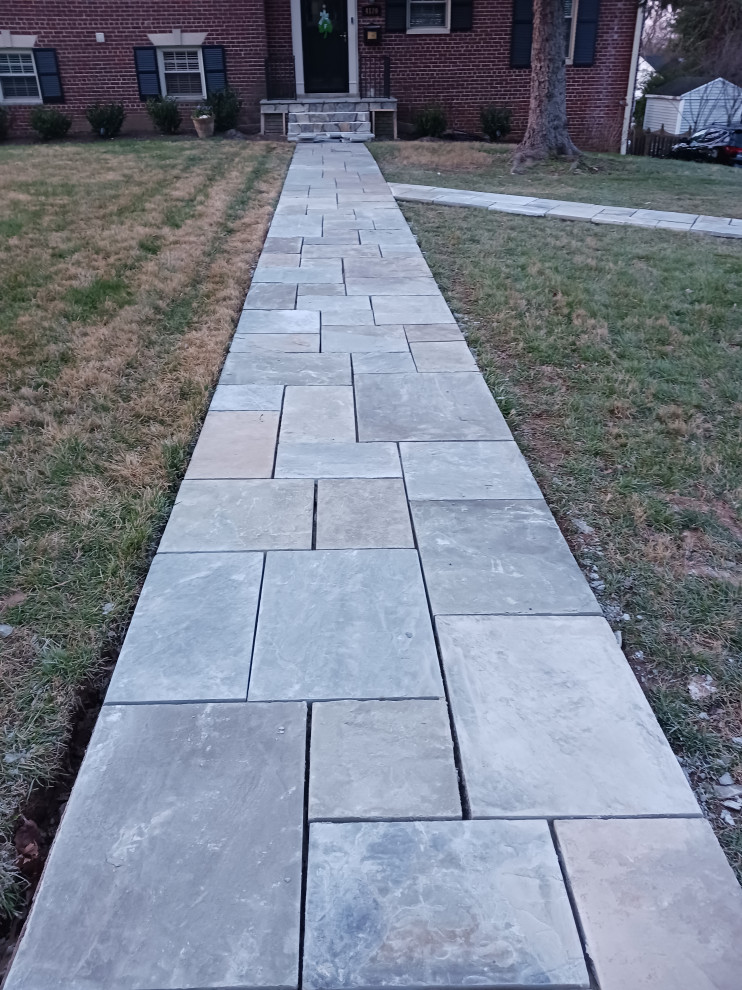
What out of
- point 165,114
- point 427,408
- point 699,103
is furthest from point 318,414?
point 699,103

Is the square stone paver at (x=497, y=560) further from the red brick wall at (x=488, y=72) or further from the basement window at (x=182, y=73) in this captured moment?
the basement window at (x=182, y=73)

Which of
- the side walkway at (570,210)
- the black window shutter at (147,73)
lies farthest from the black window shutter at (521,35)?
the side walkway at (570,210)

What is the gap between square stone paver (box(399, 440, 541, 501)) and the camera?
2.67 metres

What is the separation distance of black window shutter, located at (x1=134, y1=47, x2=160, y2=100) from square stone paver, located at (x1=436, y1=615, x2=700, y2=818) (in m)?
13.9

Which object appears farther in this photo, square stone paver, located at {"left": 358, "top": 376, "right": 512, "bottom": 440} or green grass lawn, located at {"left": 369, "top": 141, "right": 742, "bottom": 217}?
green grass lawn, located at {"left": 369, "top": 141, "right": 742, "bottom": 217}

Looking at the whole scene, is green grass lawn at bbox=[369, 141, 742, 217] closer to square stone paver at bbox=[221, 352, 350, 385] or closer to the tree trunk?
the tree trunk

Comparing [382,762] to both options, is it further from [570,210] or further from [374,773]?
[570,210]

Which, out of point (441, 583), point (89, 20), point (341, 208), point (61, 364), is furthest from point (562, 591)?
point (89, 20)

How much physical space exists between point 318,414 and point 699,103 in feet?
102

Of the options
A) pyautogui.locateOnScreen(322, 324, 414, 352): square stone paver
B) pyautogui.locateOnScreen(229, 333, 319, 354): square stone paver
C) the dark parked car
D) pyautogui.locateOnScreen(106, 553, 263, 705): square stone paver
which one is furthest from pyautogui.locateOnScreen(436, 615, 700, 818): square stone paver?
the dark parked car

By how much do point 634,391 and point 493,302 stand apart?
4.74ft

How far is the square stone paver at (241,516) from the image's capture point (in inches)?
93.6

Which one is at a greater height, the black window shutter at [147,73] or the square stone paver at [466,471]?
the black window shutter at [147,73]

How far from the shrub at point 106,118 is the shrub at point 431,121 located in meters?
5.11
